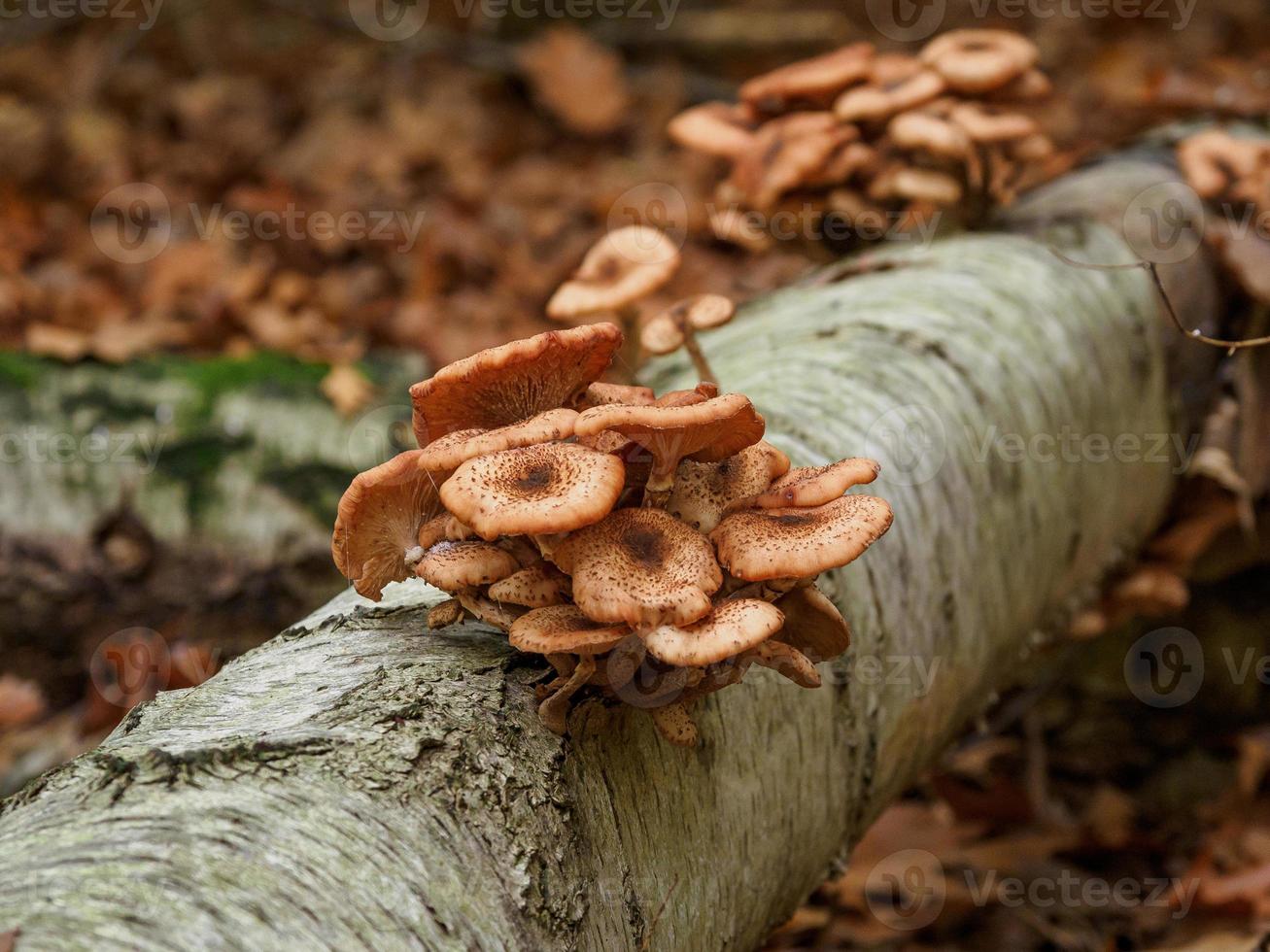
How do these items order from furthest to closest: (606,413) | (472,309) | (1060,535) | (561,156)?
(561,156)
(472,309)
(1060,535)
(606,413)

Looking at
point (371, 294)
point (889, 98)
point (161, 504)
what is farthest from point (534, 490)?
point (371, 294)

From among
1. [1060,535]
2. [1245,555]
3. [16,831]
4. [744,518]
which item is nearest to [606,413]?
[744,518]

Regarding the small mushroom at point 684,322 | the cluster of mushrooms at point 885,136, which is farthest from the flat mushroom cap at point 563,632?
the cluster of mushrooms at point 885,136

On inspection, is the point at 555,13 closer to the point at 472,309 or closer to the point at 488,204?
the point at 488,204

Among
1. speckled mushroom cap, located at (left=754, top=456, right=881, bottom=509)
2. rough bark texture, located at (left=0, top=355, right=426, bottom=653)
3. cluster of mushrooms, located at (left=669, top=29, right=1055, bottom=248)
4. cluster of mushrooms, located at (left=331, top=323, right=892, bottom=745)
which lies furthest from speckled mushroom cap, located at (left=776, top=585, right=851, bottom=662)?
rough bark texture, located at (left=0, top=355, right=426, bottom=653)

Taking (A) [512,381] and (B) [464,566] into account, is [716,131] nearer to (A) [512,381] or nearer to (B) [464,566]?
(A) [512,381]

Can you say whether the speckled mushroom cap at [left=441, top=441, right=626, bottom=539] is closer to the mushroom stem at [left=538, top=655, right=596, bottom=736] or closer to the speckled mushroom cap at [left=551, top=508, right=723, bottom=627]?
the speckled mushroom cap at [left=551, top=508, right=723, bottom=627]

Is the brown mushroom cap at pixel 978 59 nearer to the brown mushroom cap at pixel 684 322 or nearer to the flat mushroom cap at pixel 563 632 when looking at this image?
the brown mushroom cap at pixel 684 322
